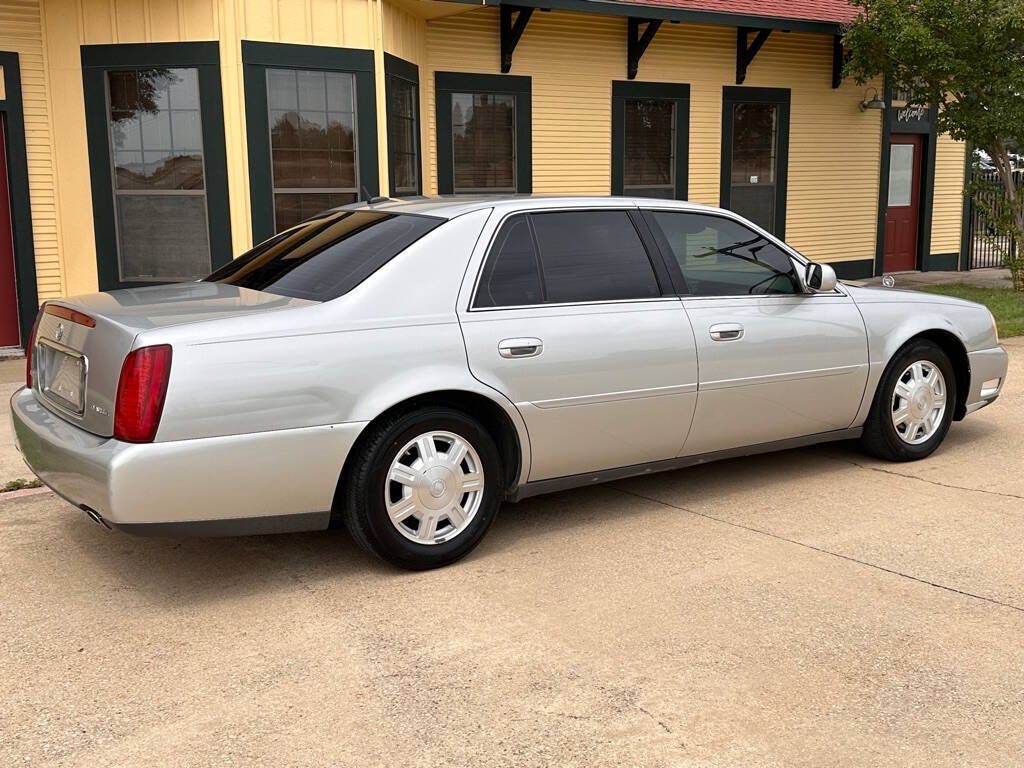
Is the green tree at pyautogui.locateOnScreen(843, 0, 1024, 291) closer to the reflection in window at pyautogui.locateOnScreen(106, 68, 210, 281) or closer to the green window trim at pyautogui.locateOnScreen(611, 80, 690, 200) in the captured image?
the green window trim at pyautogui.locateOnScreen(611, 80, 690, 200)

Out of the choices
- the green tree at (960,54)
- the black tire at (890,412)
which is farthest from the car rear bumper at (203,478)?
the green tree at (960,54)

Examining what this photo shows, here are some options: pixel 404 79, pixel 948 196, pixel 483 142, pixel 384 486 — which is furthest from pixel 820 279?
pixel 948 196

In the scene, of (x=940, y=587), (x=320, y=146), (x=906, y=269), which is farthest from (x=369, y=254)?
(x=906, y=269)

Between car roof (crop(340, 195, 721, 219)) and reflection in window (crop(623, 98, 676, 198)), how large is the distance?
894 centimetres

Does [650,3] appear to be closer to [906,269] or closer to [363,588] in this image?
[906,269]

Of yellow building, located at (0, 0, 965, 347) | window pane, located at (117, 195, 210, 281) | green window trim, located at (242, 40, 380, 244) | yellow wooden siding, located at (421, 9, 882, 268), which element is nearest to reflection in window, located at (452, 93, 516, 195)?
yellow building, located at (0, 0, 965, 347)

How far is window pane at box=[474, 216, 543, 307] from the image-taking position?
16.3 feet

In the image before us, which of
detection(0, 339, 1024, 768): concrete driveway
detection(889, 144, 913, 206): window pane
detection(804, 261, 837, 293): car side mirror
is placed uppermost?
detection(889, 144, 913, 206): window pane

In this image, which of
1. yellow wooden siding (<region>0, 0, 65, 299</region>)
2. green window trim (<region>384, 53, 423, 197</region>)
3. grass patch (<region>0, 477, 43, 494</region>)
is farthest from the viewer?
green window trim (<region>384, 53, 423, 197</region>)

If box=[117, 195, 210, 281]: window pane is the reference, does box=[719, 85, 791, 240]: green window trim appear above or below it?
above

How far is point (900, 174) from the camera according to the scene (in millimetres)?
17734

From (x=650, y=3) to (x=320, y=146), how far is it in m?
5.01

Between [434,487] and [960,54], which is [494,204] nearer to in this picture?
[434,487]

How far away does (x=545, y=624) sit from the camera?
4195 millimetres
